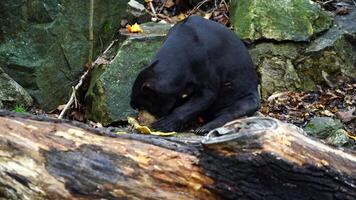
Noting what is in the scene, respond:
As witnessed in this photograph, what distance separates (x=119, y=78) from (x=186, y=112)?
4.58 ft

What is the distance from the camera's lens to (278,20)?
7.79m

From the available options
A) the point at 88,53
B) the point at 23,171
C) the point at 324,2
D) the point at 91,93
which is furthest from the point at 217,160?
the point at 324,2

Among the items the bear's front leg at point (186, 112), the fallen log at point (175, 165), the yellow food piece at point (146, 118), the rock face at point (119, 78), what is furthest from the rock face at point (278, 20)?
the fallen log at point (175, 165)

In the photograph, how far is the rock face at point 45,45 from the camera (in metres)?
7.77

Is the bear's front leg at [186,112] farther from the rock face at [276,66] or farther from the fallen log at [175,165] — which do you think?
the fallen log at [175,165]

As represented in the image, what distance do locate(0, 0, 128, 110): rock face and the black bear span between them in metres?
2.09

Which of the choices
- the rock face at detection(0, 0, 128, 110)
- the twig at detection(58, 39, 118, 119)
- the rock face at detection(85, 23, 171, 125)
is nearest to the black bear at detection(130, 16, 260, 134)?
the rock face at detection(85, 23, 171, 125)

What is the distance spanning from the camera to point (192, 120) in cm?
614

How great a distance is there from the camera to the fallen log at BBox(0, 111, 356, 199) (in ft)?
11.1

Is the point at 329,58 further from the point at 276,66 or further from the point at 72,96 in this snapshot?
the point at 72,96

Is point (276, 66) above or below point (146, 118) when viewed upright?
below

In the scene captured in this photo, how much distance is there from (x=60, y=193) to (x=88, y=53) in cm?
469

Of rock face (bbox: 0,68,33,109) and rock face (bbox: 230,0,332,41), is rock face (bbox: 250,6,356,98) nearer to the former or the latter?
rock face (bbox: 230,0,332,41)

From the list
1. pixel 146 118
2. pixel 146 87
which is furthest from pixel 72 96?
pixel 146 87
